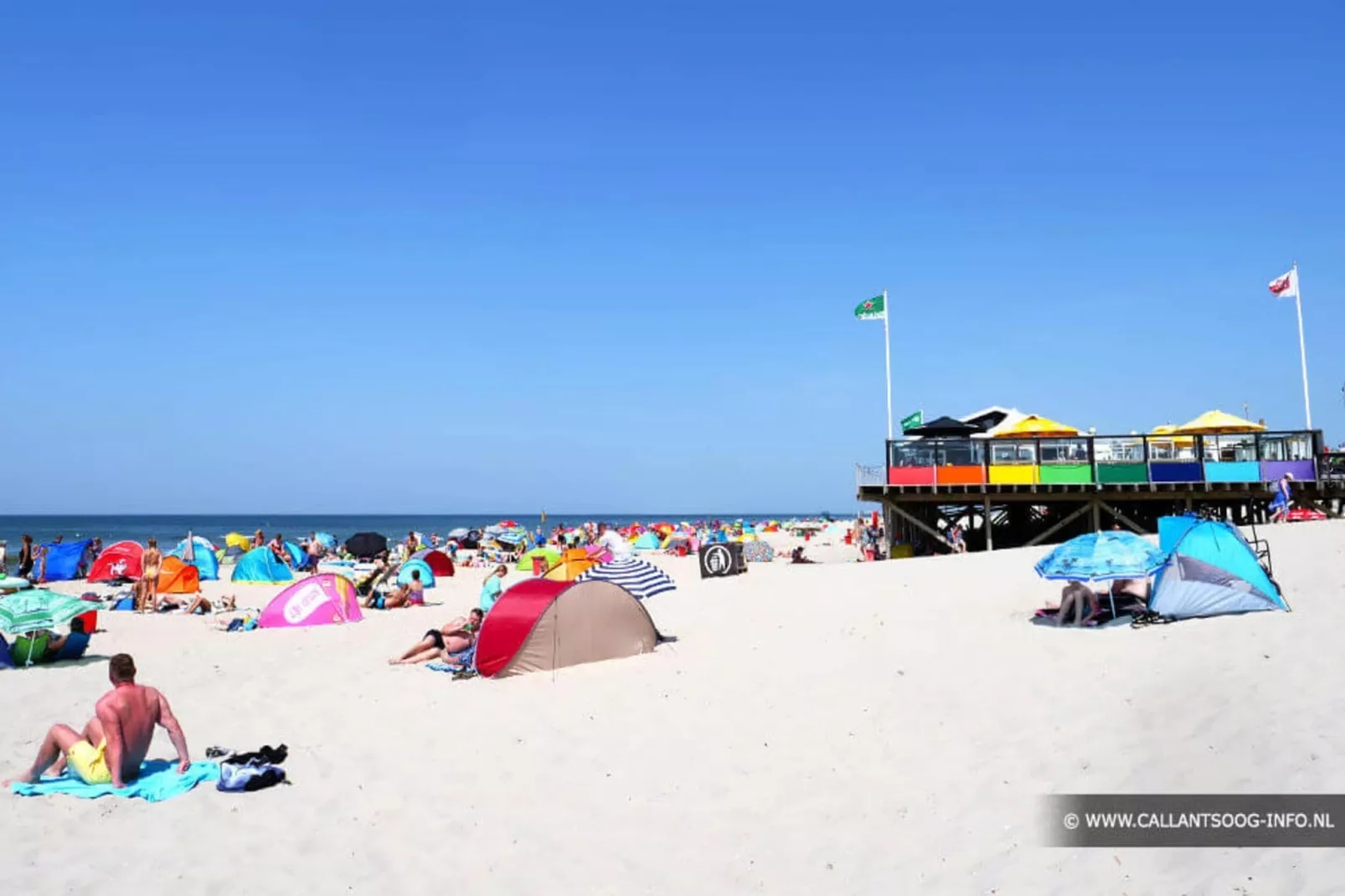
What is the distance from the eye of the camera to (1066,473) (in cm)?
2617

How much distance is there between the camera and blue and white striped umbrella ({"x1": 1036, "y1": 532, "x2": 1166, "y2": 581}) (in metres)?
10.8

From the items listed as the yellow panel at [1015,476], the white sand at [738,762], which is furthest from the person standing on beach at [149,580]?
the yellow panel at [1015,476]

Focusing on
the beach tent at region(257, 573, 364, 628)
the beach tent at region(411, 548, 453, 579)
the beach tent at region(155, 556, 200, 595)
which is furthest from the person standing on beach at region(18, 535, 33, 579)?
the beach tent at region(257, 573, 364, 628)

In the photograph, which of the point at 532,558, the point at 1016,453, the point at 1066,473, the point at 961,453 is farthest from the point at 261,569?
the point at 1066,473

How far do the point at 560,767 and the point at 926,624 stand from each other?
630cm

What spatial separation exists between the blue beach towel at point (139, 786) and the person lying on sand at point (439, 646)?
4.65 meters

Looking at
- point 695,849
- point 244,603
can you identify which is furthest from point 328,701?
point 244,603

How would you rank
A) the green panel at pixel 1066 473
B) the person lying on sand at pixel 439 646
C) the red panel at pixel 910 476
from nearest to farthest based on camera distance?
the person lying on sand at pixel 439 646 < the green panel at pixel 1066 473 < the red panel at pixel 910 476

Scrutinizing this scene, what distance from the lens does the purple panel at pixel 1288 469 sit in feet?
85.7

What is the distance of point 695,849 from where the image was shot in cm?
602

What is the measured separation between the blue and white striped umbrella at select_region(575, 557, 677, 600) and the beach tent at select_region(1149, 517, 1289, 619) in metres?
8.28

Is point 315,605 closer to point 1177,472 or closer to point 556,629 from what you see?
point 556,629

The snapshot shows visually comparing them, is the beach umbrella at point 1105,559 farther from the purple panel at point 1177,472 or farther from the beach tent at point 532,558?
the beach tent at point 532,558

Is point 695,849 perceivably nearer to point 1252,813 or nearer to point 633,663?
point 1252,813
